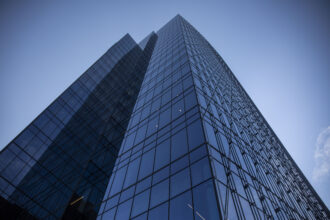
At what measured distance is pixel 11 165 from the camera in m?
25.9

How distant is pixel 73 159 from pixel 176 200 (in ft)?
81.0

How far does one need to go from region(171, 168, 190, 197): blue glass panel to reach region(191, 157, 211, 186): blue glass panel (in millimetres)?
406

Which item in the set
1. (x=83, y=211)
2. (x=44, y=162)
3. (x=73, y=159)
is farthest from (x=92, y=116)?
(x=83, y=211)

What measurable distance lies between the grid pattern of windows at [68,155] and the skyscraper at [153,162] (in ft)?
0.37

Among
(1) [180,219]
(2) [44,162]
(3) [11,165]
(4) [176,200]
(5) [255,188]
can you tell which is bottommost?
(1) [180,219]

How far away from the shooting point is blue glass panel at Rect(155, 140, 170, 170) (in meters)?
15.3

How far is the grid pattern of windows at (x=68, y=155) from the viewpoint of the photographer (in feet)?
80.5

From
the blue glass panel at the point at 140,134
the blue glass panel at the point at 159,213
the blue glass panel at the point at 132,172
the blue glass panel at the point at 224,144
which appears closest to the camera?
the blue glass panel at the point at 159,213

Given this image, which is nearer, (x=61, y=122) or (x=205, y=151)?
(x=205, y=151)

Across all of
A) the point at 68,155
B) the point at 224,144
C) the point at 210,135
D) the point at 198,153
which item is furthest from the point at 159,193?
the point at 68,155

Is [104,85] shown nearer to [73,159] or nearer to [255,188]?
[73,159]

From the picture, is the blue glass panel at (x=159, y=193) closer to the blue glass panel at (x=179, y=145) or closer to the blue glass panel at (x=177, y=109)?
the blue glass panel at (x=179, y=145)

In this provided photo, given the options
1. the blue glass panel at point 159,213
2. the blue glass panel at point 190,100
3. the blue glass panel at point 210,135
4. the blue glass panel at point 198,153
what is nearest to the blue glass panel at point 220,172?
the blue glass panel at point 198,153

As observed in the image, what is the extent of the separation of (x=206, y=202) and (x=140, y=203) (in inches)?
193
